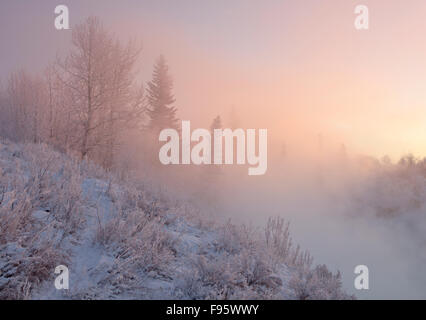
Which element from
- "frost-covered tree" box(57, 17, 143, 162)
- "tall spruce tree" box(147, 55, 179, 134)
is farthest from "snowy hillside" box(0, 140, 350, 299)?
"tall spruce tree" box(147, 55, 179, 134)

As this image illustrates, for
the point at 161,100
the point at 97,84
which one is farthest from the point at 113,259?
the point at 161,100

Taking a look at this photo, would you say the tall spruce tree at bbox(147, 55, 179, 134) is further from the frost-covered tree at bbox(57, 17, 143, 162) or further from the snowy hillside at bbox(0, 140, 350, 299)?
the snowy hillside at bbox(0, 140, 350, 299)

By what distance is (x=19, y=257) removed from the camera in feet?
7.10

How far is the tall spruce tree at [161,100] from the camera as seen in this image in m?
26.5

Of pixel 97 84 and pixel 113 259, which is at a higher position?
pixel 97 84

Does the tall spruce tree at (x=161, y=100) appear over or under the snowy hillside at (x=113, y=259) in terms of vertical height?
over

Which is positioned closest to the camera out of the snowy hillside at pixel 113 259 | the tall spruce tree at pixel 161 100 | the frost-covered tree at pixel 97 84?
the snowy hillside at pixel 113 259

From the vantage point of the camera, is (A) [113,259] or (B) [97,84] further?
(B) [97,84]

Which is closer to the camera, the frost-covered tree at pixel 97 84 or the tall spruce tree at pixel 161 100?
the frost-covered tree at pixel 97 84

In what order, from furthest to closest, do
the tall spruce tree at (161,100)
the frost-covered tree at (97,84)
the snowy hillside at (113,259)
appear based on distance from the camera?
the tall spruce tree at (161,100), the frost-covered tree at (97,84), the snowy hillside at (113,259)

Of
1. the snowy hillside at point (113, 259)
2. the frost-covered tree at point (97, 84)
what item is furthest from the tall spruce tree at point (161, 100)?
the snowy hillside at point (113, 259)

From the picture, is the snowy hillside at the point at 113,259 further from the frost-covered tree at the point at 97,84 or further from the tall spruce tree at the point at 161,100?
the tall spruce tree at the point at 161,100

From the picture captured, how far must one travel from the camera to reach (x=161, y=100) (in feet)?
88.4

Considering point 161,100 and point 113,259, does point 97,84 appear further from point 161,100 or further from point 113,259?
point 161,100
